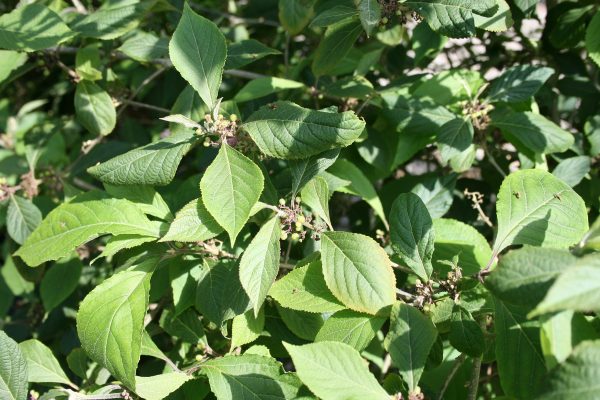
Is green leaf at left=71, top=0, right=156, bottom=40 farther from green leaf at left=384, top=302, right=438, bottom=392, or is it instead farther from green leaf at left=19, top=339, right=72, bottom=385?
green leaf at left=384, top=302, right=438, bottom=392

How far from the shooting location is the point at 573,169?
1.84 meters

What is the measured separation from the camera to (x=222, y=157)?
141 centimetres

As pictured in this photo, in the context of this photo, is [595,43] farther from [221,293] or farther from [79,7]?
[79,7]

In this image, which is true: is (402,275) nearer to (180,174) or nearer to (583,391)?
(583,391)

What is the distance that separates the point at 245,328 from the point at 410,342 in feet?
1.46

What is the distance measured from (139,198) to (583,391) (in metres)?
1.12

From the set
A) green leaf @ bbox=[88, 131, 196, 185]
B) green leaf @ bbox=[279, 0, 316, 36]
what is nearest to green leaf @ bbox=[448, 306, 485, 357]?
green leaf @ bbox=[88, 131, 196, 185]

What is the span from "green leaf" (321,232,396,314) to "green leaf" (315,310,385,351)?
6 cm

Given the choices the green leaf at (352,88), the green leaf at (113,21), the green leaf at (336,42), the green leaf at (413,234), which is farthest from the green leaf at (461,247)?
the green leaf at (113,21)

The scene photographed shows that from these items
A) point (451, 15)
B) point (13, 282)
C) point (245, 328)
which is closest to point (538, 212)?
point (451, 15)

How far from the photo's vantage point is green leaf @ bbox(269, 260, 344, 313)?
1.36 m

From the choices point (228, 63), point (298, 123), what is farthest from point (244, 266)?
point (228, 63)

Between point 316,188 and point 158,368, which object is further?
point 158,368

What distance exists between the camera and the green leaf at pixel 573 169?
1818 mm
